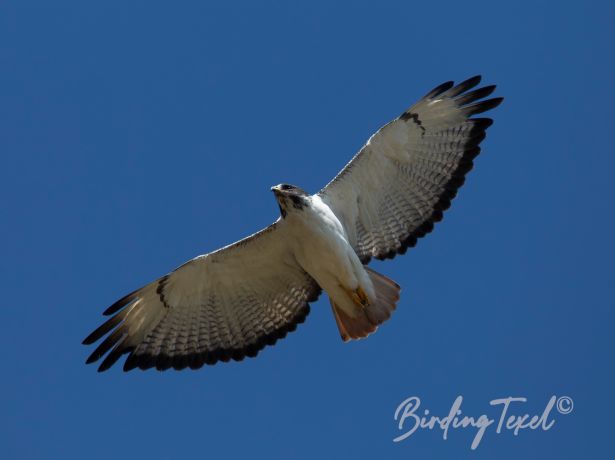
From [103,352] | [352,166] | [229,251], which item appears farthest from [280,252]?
[103,352]

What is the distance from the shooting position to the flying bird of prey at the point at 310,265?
10938mm

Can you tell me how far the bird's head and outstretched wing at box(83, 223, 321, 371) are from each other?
36.6 inches

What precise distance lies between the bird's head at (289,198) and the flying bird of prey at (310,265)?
0.65 meters

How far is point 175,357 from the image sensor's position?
447 inches

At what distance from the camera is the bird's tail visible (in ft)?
35.2

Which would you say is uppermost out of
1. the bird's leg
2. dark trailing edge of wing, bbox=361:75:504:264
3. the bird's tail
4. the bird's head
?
the bird's head

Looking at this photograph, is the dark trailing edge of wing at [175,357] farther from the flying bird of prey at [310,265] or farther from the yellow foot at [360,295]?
the yellow foot at [360,295]

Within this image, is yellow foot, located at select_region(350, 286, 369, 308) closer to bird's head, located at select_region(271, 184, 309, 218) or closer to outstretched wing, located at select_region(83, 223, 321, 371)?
outstretched wing, located at select_region(83, 223, 321, 371)

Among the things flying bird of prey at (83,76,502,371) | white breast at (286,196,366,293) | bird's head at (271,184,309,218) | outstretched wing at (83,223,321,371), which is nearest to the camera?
bird's head at (271,184,309,218)

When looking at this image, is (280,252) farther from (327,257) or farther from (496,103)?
(496,103)

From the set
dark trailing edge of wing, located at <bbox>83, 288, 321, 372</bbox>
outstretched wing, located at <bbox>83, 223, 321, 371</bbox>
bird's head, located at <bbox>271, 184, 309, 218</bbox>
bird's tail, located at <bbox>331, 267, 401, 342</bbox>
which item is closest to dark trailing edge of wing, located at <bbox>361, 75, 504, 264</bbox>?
bird's tail, located at <bbox>331, 267, 401, 342</bbox>

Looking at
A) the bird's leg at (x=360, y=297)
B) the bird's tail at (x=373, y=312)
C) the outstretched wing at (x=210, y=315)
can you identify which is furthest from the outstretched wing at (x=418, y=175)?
the outstretched wing at (x=210, y=315)

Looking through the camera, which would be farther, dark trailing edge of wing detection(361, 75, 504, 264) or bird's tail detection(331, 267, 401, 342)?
dark trailing edge of wing detection(361, 75, 504, 264)

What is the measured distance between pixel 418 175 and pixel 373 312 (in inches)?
70.0
